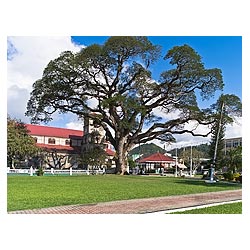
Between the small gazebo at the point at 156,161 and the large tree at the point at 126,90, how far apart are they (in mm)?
4625

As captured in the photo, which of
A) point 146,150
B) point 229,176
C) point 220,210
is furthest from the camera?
point 146,150

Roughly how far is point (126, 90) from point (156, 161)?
6979mm

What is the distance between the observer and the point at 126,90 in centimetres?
1275

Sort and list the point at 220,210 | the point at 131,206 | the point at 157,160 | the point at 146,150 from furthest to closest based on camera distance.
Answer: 1. the point at 157,160
2. the point at 146,150
3. the point at 131,206
4. the point at 220,210

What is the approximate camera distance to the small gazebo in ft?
61.5

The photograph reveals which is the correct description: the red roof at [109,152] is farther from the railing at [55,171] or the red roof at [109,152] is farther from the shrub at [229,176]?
the shrub at [229,176]

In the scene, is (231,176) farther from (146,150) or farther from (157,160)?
(157,160)

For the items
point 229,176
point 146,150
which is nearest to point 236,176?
point 229,176

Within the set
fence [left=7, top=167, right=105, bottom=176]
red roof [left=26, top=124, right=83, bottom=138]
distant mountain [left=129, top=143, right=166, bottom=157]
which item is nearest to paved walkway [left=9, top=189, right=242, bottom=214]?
fence [left=7, top=167, right=105, bottom=176]

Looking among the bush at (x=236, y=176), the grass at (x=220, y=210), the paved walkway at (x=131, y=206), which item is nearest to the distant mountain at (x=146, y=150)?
the bush at (x=236, y=176)

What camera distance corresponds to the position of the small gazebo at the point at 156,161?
738 inches
